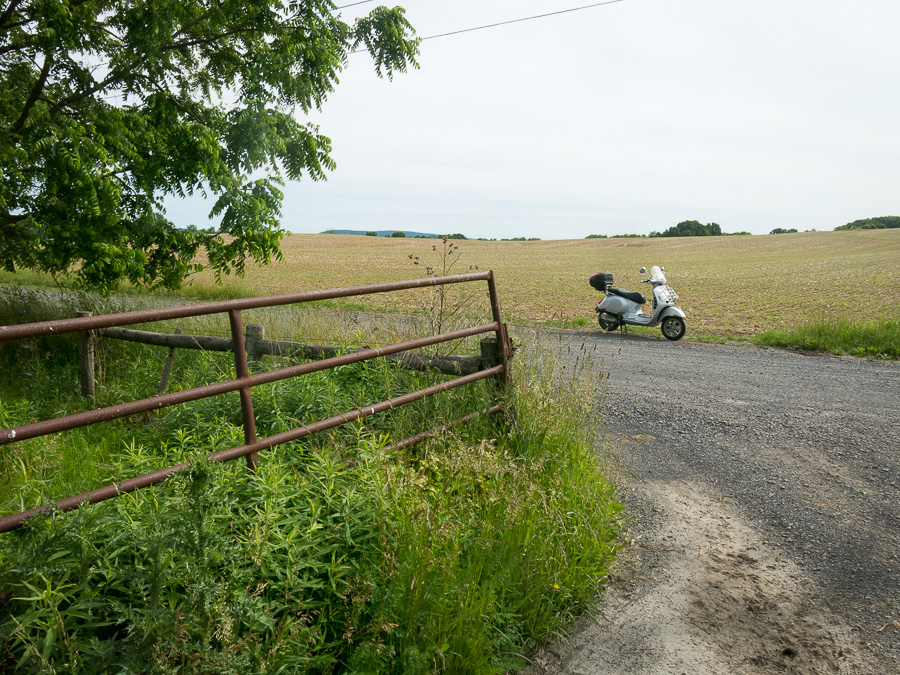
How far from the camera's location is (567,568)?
3.39 metres

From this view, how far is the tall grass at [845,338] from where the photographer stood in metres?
11.1

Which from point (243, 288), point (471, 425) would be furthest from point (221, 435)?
point (243, 288)

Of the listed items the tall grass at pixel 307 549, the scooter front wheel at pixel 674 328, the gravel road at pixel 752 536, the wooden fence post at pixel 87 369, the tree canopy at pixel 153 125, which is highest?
the tree canopy at pixel 153 125

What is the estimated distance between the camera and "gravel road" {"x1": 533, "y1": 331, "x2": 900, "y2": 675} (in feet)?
10.1

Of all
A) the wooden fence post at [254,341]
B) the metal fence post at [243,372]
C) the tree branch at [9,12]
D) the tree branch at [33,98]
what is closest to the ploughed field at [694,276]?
the wooden fence post at [254,341]

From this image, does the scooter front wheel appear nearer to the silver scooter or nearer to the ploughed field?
the silver scooter

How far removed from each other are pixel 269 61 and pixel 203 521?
328 inches

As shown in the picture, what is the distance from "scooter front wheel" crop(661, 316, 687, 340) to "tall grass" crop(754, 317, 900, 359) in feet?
4.74

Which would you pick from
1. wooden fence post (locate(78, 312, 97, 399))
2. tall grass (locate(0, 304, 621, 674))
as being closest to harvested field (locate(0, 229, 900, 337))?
tall grass (locate(0, 304, 621, 674))

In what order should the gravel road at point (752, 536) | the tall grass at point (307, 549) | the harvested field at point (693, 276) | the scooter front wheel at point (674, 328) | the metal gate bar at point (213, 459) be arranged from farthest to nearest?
1. the harvested field at point (693, 276)
2. the scooter front wheel at point (674, 328)
3. the gravel road at point (752, 536)
4. the metal gate bar at point (213, 459)
5. the tall grass at point (307, 549)

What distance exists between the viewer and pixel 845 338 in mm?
11648

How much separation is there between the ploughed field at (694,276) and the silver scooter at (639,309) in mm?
1375

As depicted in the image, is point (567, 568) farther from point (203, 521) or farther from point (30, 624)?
point (30, 624)

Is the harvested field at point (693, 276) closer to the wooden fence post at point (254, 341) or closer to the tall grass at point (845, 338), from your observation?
the tall grass at point (845, 338)
